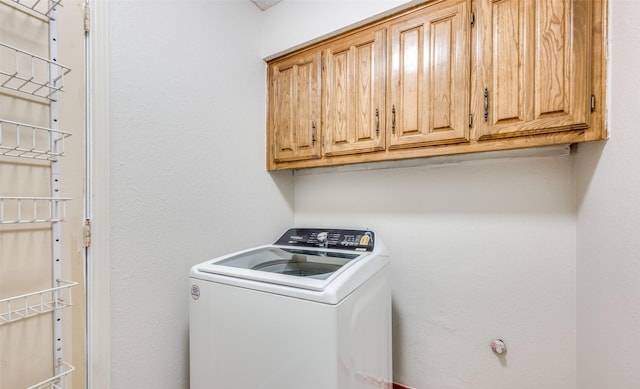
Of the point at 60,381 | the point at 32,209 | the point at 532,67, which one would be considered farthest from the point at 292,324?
the point at 532,67

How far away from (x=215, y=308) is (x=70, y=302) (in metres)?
0.49

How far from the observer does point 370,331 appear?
3.77ft

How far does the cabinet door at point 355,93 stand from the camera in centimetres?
145

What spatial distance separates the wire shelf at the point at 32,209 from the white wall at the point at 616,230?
5.84ft

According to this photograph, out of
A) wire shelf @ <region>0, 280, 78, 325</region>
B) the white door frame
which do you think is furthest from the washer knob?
wire shelf @ <region>0, 280, 78, 325</region>

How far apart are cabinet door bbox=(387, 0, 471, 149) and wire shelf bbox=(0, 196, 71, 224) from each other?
4.51ft

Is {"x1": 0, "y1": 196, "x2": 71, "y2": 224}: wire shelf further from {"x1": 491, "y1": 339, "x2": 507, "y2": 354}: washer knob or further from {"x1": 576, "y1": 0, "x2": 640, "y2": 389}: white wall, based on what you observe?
{"x1": 491, "y1": 339, "x2": 507, "y2": 354}: washer knob

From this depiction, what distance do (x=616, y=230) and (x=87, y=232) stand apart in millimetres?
1809

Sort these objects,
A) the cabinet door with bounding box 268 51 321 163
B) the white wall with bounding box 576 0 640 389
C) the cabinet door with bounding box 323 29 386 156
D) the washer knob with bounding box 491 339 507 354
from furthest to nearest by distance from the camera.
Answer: the cabinet door with bounding box 268 51 321 163
the cabinet door with bounding box 323 29 386 156
the washer knob with bounding box 491 339 507 354
the white wall with bounding box 576 0 640 389

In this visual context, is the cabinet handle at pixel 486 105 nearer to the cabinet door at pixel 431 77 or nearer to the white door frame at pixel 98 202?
the cabinet door at pixel 431 77

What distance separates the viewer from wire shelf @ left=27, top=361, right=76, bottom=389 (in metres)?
0.90

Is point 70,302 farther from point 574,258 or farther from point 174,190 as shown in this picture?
point 574,258

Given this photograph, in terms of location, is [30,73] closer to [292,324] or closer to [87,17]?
[87,17]

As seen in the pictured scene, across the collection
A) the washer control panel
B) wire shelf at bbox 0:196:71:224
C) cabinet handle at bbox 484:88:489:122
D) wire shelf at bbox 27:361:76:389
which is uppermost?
cabinet handle at bbox 484:88:489:122
